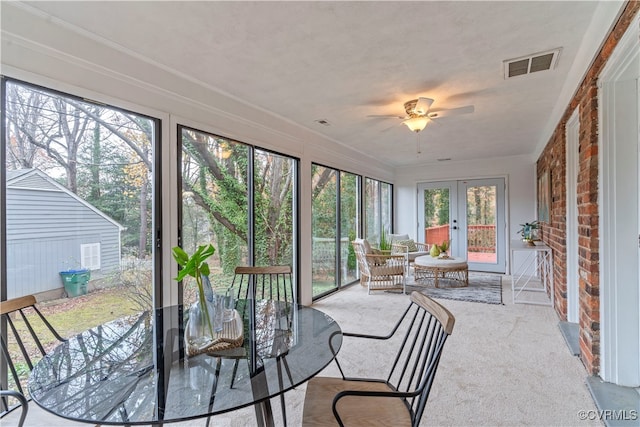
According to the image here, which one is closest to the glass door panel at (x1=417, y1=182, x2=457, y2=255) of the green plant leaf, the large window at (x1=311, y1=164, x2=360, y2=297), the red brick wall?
the large window at (x1=311, y1=164, x2=360, y2=297)

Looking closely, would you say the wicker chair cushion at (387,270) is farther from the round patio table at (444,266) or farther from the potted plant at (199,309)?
the potted plant at (199,309)

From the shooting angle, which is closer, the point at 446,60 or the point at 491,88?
the point at 446,60

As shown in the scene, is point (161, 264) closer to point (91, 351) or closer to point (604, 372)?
point (91, 351)

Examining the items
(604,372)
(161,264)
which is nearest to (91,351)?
(161,264)

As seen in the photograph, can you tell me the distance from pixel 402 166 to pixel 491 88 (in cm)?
441

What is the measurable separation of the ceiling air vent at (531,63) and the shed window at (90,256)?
10.7ft

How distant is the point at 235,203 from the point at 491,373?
2662 millimetres

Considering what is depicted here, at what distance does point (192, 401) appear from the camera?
1003 mm

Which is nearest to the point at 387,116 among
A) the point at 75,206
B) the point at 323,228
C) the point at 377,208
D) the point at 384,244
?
the point at 323,228

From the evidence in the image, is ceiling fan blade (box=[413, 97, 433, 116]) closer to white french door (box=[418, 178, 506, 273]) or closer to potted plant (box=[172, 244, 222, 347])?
potted plant (box=[172, 244, 222, 347])

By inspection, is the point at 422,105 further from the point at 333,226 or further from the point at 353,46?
the point at 333,226

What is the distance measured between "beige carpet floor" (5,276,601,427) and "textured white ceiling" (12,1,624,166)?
2.30 meters

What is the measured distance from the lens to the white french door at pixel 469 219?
6406 millimetres

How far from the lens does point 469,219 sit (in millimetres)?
6645
